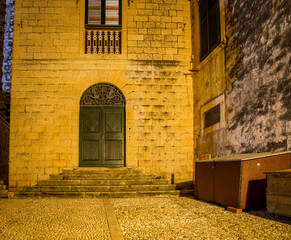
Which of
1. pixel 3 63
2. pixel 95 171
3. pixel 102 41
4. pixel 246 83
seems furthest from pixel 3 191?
pixel 3 63

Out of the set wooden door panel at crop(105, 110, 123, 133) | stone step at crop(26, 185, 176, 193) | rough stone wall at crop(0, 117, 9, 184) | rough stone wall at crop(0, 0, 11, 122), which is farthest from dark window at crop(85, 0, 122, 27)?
rough stone wall at crop(0, 0, 11, 122)

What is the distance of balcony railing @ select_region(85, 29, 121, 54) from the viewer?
1012 cm

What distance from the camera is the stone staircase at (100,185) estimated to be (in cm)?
810

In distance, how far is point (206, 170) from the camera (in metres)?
6.68

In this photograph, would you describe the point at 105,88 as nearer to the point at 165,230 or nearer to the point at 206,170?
the point at 206,170

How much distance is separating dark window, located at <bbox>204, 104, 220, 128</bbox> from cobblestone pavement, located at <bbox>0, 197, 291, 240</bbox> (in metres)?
2.86

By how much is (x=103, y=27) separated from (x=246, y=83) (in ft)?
18.1

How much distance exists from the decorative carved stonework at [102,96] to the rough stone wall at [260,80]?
385cm

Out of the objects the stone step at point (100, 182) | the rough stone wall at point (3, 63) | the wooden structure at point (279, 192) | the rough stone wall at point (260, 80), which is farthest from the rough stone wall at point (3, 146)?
the wooden structure at point (279, 192)

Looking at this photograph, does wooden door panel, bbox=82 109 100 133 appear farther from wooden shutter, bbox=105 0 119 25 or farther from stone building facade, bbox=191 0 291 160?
stone building facade, bbox=191 0 291 160

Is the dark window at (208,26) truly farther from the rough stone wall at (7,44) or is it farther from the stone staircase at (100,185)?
the rough stone wall at (7,44)

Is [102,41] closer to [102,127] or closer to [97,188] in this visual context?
[102,127]

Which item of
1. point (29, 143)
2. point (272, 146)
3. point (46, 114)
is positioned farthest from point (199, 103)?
point (29, 143)

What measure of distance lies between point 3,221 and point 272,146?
187 inches
